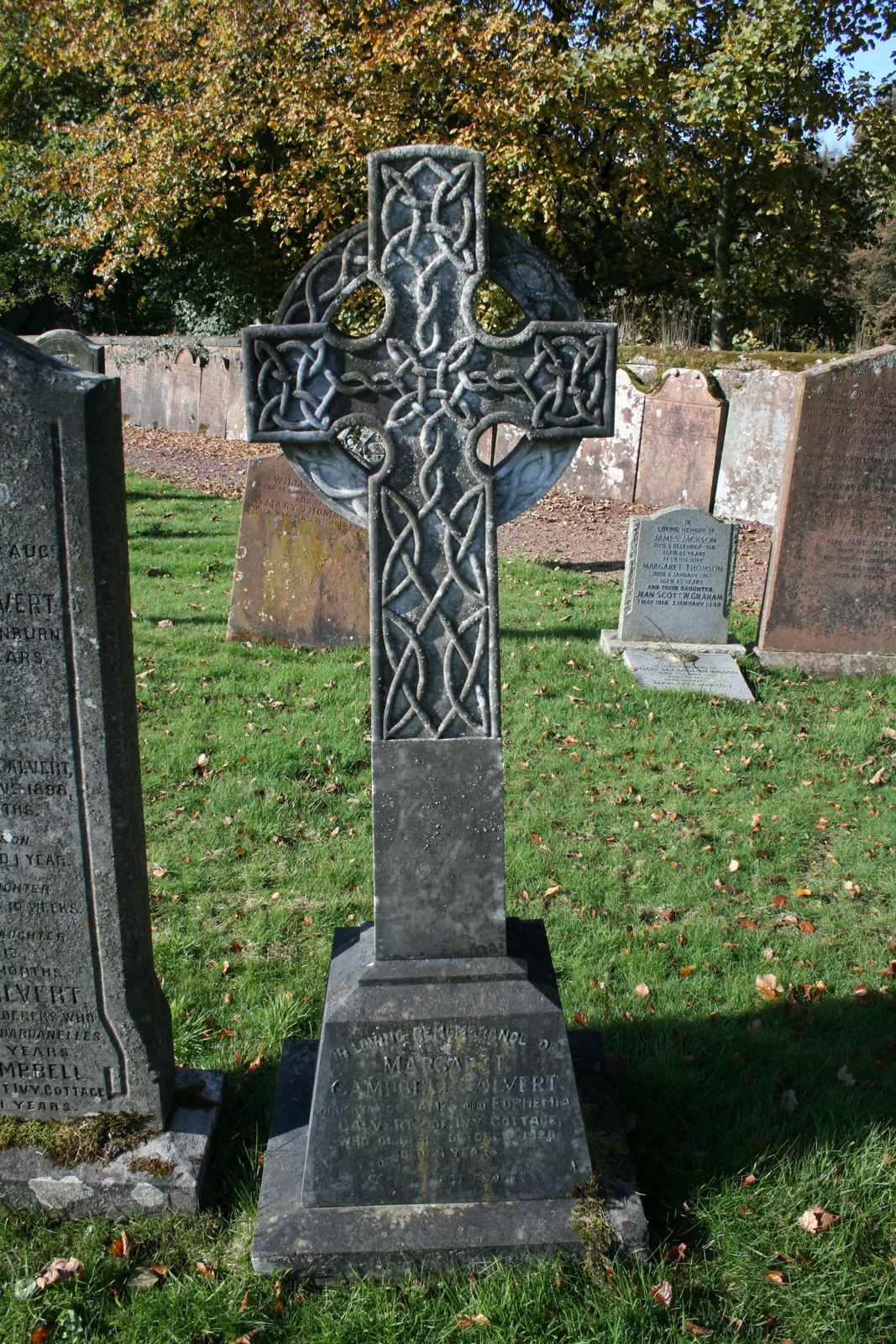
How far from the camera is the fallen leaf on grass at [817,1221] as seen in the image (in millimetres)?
2957

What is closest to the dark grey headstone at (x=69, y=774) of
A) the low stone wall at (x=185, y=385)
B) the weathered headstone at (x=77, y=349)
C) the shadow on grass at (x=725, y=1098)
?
the shadow on grass at (x=725, y=1098)

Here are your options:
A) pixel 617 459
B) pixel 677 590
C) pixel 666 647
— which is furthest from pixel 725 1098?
pixel 617 459

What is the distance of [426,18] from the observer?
1606cm

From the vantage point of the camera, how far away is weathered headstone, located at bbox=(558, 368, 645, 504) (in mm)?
14125

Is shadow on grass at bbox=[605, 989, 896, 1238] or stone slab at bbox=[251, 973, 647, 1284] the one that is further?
shadow on grass at bbox=[605, 989, 896, 1238]

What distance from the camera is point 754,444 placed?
547 inches

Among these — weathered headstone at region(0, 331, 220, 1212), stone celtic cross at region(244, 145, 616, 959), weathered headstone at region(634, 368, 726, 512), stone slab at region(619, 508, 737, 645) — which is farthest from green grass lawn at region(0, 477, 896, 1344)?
weathered headstone at region(634, 368, 726, 512)

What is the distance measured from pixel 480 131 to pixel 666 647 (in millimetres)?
12487

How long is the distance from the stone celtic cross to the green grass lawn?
1155mm

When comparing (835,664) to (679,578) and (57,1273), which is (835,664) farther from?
(57,1273)

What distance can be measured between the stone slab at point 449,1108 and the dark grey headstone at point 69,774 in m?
0.66

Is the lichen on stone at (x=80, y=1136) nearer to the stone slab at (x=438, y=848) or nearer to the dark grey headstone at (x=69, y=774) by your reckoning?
the dark grey headstone at (x=69, y=774)

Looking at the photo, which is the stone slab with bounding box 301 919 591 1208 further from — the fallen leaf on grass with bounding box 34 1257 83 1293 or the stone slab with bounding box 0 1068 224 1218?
the fallen leaf on grass with bounding box 34 1257 83 1293

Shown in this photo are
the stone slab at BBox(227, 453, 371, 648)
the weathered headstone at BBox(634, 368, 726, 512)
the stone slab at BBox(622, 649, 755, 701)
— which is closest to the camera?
the stone slab at BBox(622, 649, 755, 701)
